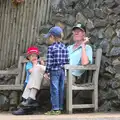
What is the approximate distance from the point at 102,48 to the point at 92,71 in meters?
0.44

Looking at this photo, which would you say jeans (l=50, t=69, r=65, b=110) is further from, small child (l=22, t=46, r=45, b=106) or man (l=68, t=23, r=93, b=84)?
man (l=68, t=23, r=93, b=84)

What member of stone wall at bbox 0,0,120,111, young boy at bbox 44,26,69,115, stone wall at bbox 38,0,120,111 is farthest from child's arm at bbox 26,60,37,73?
stone wall at bbox 38,0,120,111

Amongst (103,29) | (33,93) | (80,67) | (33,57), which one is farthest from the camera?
(103,29)

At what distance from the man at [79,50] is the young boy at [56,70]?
1.19 feet

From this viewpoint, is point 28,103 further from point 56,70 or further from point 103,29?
point 103,29

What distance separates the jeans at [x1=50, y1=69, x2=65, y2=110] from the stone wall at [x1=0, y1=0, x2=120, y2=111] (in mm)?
761

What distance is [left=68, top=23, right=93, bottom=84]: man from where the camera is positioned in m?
6.31

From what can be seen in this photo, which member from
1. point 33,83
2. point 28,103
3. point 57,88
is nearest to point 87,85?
point 57,88

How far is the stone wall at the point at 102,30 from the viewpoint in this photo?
6344 millimetres

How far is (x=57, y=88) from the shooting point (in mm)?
5953

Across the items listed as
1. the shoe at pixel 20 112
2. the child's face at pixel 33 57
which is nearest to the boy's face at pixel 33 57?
the child's face at pixel 33 57

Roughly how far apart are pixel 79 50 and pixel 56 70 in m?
0.73

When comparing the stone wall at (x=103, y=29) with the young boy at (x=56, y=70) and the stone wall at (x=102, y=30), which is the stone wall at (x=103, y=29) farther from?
the young boy at (x=56, y=70)

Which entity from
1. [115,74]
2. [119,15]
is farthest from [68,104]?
[119,15]
